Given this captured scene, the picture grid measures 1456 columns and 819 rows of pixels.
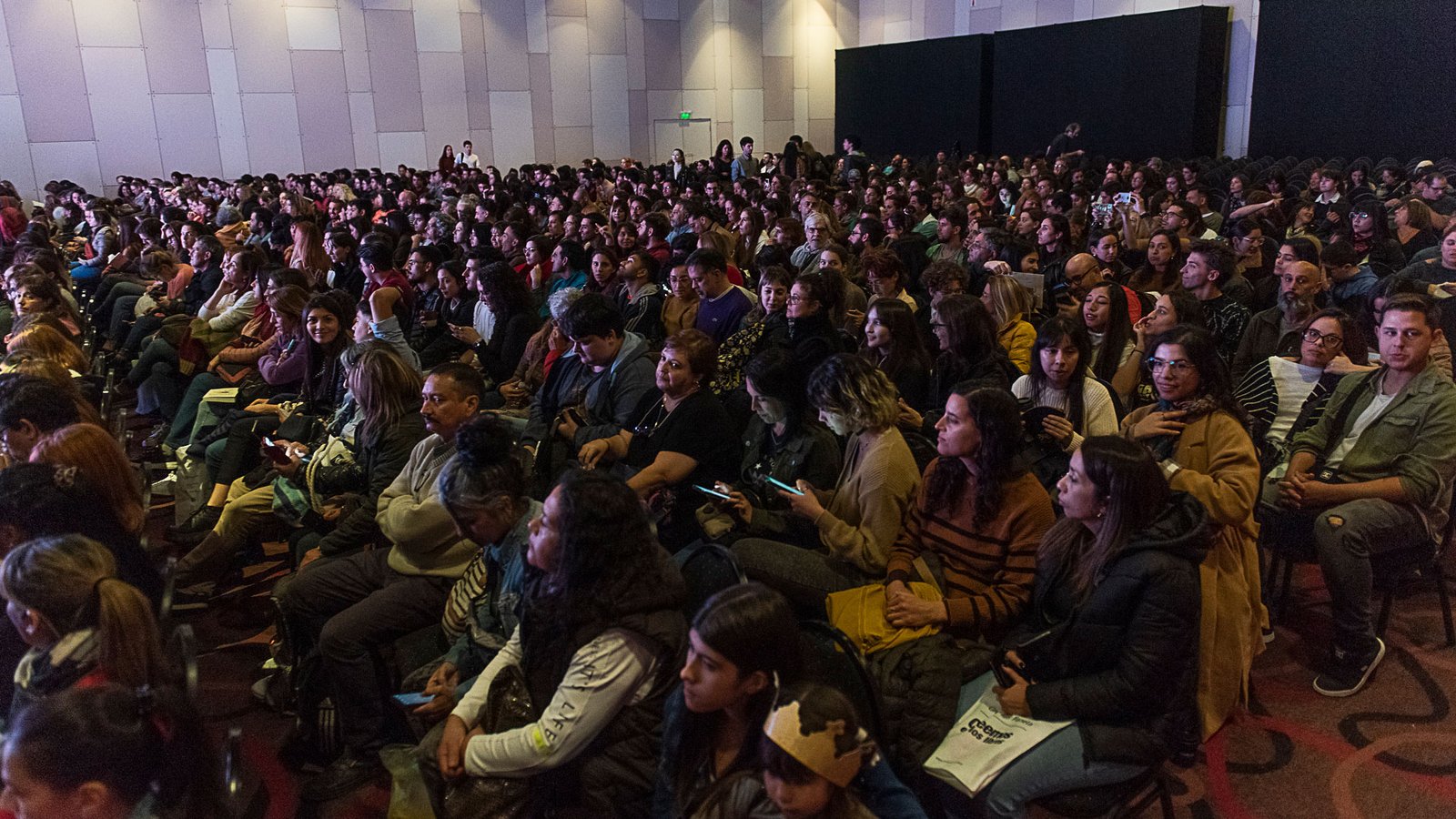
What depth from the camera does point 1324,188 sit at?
948 centimetres

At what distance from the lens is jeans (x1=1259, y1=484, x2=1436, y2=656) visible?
3.25 metres

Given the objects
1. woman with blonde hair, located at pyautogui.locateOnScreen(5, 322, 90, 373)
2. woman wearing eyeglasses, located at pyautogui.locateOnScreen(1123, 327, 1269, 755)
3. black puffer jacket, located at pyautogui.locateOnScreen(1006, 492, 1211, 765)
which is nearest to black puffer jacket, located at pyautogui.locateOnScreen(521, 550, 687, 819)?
black puffer jacket, located at pyautogui.locateOnScreen(1006, 492, 1211, 765)

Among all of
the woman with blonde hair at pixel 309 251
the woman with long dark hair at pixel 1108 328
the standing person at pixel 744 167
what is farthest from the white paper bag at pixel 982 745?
the standing person at pixel 744 167

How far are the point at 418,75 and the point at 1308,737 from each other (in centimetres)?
2005

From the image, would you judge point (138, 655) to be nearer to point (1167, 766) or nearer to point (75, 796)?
point (75, 796)

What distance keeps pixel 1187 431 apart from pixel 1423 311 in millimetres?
1082

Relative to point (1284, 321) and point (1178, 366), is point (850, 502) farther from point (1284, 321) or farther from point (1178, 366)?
point (1284, 321)

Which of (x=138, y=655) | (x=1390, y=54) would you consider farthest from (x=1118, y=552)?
(x=1390, y=54)

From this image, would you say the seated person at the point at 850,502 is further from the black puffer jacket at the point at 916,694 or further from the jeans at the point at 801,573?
the black puffer jacket at the point at 916,694

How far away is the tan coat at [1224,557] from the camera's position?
265cm

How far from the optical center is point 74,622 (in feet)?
7.46

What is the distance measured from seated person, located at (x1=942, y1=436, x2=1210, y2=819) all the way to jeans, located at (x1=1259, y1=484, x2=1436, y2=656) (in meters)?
1.29

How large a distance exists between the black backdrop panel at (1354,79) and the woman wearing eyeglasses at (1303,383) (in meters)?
12.4

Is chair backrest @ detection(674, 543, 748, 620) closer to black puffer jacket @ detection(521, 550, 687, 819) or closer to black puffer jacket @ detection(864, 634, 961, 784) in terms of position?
black puffer jacket @ detection(521, 550, 687, 819)
